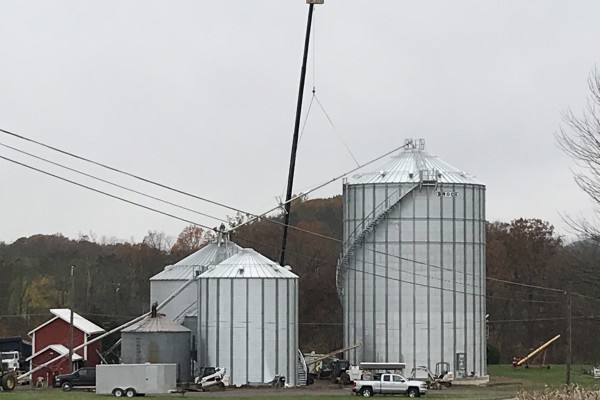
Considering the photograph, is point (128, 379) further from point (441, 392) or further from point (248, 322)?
point (441, 392)

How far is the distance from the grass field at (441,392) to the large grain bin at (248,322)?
2330 mm

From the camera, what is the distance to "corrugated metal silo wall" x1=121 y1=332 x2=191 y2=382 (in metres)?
64.9

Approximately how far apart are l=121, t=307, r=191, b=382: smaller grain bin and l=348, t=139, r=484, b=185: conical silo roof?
46.4 ft

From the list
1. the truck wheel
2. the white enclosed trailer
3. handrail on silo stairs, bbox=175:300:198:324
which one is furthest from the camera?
handrail on silo stairs, bbox=175:300:198:324

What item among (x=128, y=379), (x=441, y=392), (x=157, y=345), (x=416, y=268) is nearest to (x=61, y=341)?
(x=157, y=345)

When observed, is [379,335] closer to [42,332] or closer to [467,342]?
[467,342]

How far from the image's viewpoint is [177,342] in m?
65.5

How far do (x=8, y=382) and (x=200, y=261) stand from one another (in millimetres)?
19537

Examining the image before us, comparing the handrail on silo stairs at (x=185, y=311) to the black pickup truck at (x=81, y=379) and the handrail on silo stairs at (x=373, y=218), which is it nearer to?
the handrail on silo stairs at (x=373, y=218)

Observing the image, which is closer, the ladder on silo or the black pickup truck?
the black pickup truck

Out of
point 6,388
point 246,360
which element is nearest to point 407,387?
point 246,360

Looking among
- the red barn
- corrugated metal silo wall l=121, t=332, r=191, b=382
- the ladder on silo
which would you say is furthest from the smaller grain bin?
the red barn

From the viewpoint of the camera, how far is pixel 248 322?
A: 65250mm

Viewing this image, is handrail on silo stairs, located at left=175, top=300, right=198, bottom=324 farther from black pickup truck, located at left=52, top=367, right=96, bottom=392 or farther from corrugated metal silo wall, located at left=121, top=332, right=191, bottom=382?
black pickup truck, located at left=52, top=367, right=96, bottom=392
